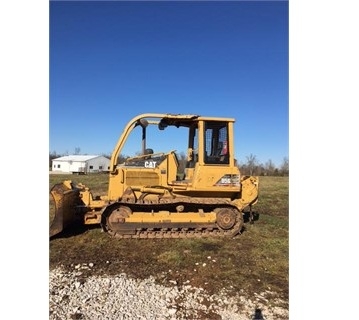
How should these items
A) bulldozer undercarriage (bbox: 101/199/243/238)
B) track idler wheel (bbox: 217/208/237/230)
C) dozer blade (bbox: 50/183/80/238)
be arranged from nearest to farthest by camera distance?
1. dozer blade (bbox: 50/183/80/238)
2. bulldozer undercarriage (bbox: 101/199/243/238)
3. track idler wheel (bbox: 217/208/237/230)

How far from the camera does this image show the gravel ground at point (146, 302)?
261cm

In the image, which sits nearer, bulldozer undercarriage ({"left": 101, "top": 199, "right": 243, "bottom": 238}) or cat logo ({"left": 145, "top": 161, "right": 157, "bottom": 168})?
bulldozer undercarriage ({"left": 101, "top": 199, "right": 243, "bottom": 238})

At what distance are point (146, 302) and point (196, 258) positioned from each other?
4.11 feet

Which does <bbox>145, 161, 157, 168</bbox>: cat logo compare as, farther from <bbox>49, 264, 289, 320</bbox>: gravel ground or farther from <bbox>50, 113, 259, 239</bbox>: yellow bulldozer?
<bbox>49, 264, 289, 320</bbox>: gravel ground

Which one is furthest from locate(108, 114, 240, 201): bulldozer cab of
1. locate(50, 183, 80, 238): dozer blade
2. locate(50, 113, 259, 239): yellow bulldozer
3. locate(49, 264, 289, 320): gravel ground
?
locate(49, 264, 289, 320): gravel ground

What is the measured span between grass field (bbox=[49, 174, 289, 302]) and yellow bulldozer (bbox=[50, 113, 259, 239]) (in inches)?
10.6

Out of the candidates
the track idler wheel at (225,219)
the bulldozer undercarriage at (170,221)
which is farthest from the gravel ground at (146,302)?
the track idler wheel at (225,219)

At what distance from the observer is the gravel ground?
2.61 metres

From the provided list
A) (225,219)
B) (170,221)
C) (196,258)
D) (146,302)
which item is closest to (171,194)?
(170,221)

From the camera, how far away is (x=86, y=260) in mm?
3844

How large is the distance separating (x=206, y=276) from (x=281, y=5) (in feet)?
9.00

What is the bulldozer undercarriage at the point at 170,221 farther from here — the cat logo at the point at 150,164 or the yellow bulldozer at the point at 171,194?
the cat logo at the point at 150,164
